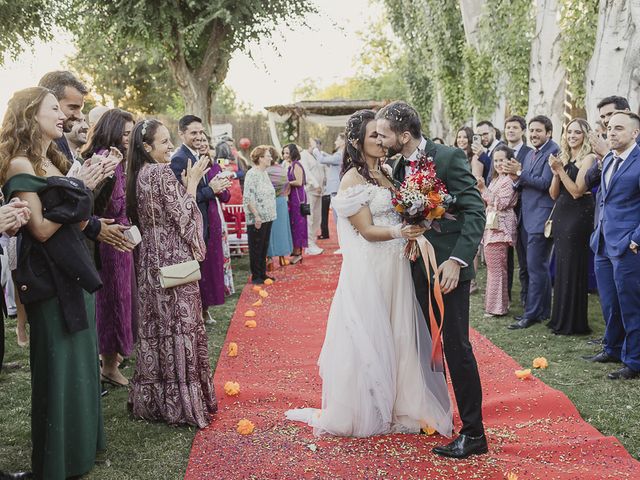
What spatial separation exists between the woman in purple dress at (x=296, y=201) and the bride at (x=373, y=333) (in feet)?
25.5

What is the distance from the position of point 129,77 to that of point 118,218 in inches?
982

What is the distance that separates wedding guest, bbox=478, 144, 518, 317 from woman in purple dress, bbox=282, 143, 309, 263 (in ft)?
16.3

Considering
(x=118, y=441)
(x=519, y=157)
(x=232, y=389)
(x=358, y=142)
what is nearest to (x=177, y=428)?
(x=118, y=441)

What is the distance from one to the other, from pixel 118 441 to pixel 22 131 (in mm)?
2119

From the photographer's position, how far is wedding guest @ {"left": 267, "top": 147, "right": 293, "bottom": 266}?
36.7 ft

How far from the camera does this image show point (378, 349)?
428cm

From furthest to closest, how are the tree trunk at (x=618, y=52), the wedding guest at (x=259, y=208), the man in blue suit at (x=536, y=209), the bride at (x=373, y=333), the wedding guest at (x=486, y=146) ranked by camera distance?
the wedding guest at (x=259, y=208) → the wedding guest at (x=486, y=146) → the tree trunk at (x=618, y=52) → the man in blue suit at (x=536, y=209) → the bride at (x=373, y=333)

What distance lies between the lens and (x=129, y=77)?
2823 centimetres

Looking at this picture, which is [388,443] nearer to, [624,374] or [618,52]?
[624,374]

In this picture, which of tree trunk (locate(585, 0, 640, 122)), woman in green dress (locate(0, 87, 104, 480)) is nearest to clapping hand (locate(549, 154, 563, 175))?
tree trunk (locate(585, 0, 640, 122))

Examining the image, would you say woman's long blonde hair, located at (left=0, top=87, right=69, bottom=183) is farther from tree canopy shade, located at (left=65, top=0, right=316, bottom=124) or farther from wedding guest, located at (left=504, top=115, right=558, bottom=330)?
tree canopy shade, located at (left=65, top=0, right=316, bottom=124)

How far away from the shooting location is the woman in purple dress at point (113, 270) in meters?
5.15

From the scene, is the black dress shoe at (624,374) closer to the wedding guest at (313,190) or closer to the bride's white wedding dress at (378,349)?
the bride's white wedding dress at (378,349)

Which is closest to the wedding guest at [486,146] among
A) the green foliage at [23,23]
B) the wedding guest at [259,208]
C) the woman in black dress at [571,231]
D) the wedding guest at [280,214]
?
the woman in black dress at [571,231]
